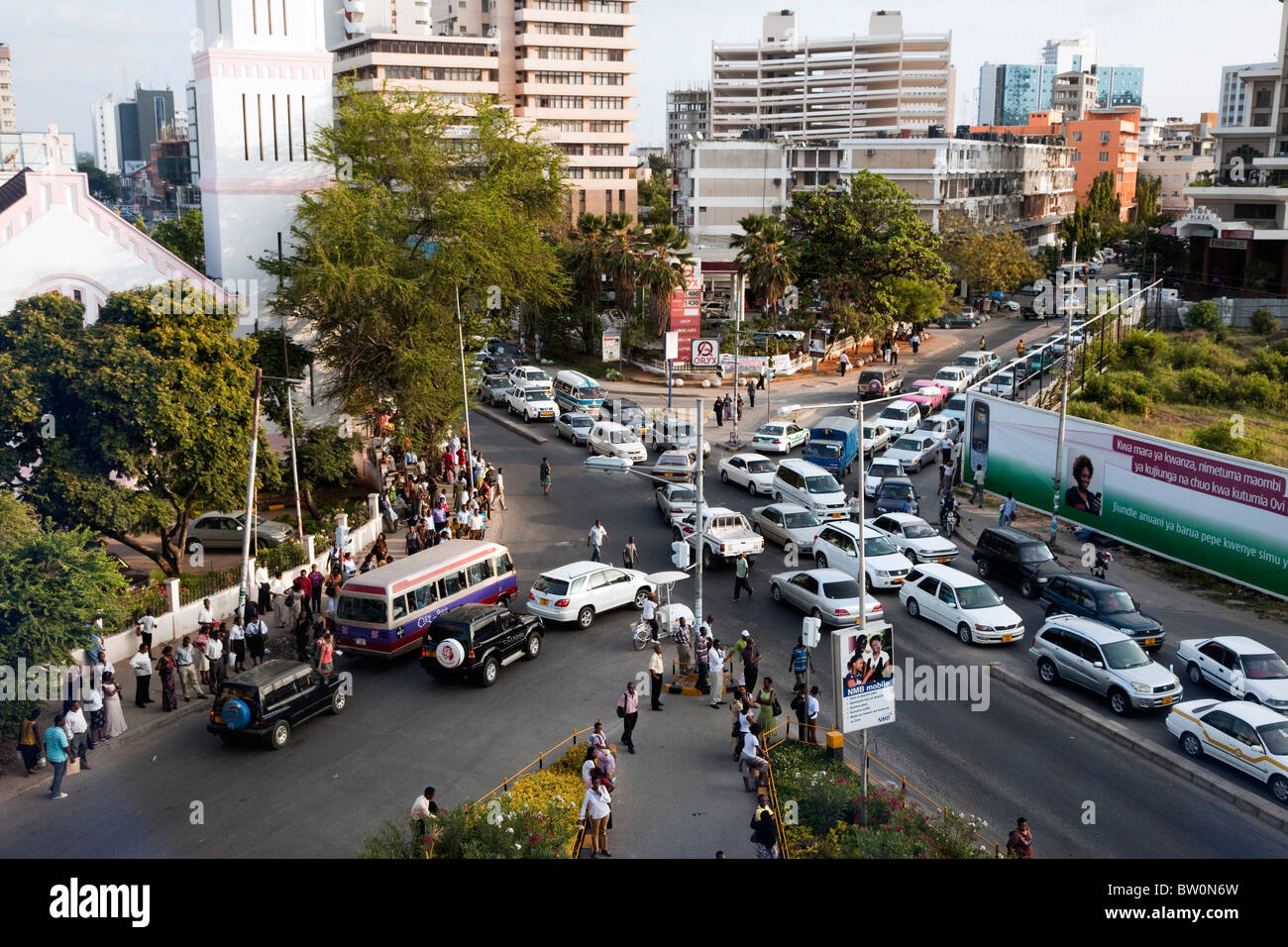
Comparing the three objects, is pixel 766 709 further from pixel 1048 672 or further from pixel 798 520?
pixel 798 520

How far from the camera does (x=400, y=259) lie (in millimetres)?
40781

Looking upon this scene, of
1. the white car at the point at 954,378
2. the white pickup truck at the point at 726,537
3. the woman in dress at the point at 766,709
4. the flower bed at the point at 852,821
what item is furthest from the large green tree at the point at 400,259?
the flower bed at the point at 852,821

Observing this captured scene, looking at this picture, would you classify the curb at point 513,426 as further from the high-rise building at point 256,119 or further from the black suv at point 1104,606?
the black suv at point 1104,606

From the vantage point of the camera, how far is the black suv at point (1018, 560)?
2948 centimetres

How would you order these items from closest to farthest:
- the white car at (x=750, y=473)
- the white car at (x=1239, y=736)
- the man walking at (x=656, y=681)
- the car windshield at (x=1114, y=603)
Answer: the white car at (x=1239, y=736), the man walking at (x=656, y=681), the car windshield at (x=1114, y=603), the white car at (x=750, y=473)

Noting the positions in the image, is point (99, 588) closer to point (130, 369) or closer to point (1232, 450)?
point (130, 369)

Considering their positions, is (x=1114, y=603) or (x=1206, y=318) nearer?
(x=1114, y=603)

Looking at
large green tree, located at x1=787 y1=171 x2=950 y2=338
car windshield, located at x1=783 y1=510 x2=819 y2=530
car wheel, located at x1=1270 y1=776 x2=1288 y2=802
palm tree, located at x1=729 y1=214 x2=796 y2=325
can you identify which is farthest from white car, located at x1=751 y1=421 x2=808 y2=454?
car wheel, located at x1=1270 y1=776 x2=1288 y2=802

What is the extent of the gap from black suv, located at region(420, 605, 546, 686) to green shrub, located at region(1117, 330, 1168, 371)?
37.9 meters

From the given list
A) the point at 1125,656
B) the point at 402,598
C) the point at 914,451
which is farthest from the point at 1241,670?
the point at 914,451

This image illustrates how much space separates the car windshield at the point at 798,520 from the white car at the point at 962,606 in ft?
17.6

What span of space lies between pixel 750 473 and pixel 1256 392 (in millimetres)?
23171

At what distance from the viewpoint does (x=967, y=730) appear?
2184 centimetres

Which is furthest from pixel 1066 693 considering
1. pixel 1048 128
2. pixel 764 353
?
pixel 1048 128
